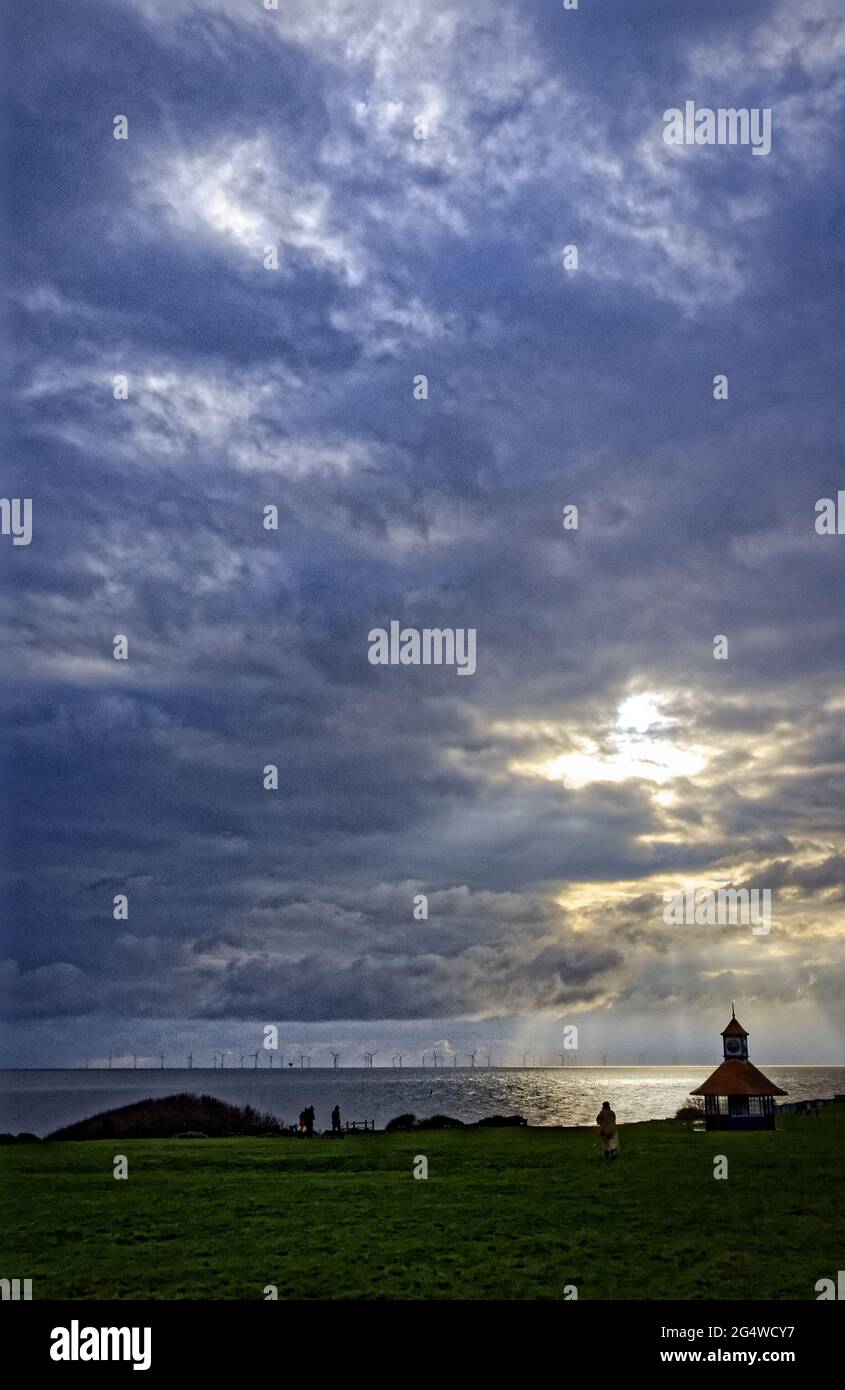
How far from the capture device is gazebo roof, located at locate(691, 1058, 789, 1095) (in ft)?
172

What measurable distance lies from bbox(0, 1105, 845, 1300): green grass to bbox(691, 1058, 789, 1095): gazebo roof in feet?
44.2

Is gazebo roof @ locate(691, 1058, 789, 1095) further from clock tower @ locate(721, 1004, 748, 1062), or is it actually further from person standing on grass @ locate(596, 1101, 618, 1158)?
person standing on grass @ locate(596, 1101, 618, 1158)

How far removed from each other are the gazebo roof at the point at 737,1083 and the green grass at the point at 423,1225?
1346 cm

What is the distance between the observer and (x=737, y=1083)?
52.8 m

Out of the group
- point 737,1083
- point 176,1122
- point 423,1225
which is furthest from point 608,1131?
point 176,1122

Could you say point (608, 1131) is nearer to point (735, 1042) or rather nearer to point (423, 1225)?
point (423, 1225)

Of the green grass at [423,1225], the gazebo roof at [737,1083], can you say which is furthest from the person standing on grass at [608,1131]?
the gazebo roof at [737,1083]

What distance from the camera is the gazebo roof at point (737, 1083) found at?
172 feet

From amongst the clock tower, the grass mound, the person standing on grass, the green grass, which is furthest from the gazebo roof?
the grass mound

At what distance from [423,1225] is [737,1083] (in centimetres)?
3180
